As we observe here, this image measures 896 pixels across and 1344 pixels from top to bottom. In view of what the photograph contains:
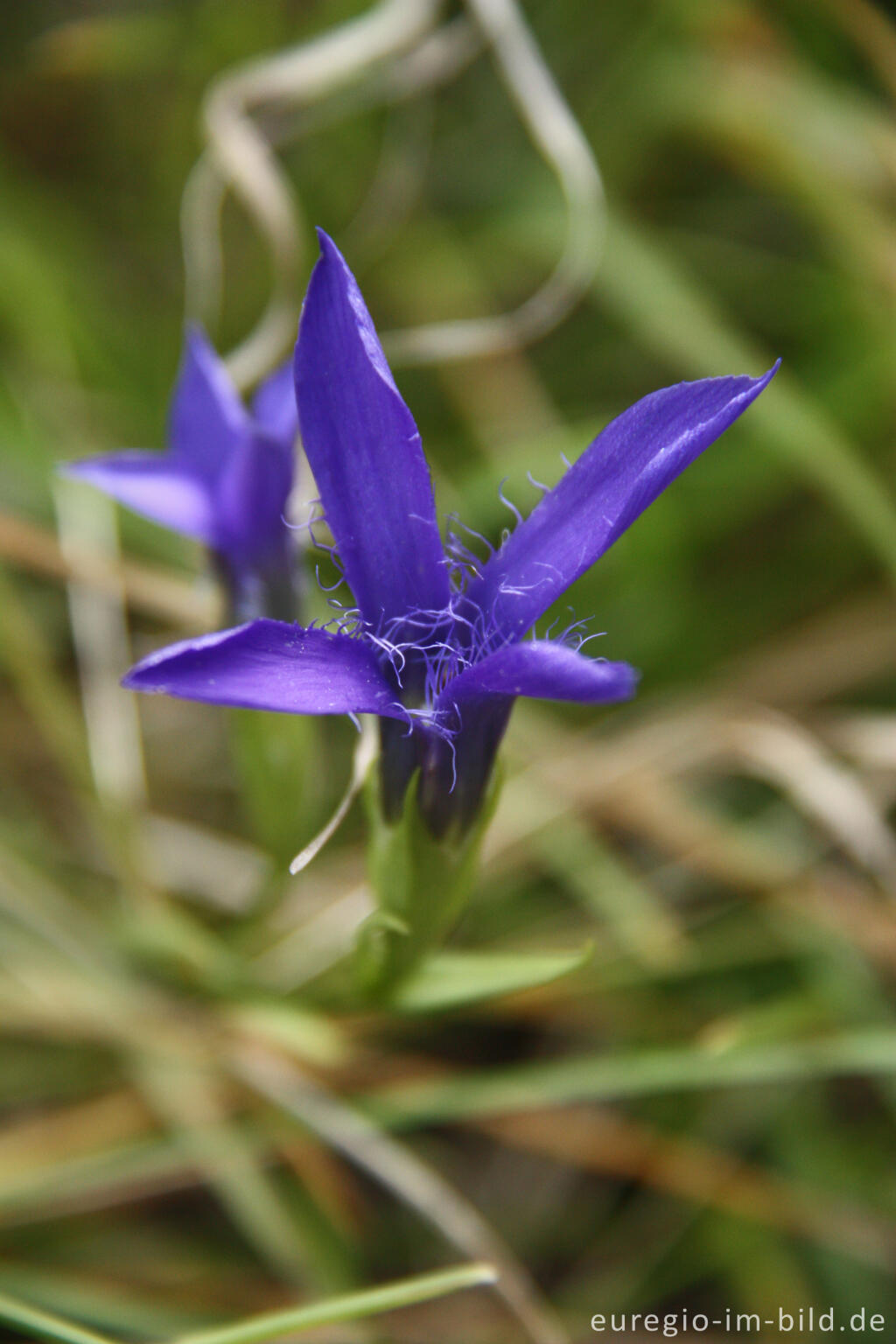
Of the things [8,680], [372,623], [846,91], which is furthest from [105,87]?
[372,623]

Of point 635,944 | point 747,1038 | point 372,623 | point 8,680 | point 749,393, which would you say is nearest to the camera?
point 749,393

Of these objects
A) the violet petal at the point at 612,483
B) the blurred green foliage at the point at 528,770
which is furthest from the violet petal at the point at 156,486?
the violet petal at the point at 612,483

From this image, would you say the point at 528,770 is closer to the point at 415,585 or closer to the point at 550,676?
the point at 415,585

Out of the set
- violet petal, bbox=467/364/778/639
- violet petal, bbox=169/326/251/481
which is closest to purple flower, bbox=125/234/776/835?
violet petal, bbox=467/364/778/639

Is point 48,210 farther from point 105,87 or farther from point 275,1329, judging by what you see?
point 275,1329

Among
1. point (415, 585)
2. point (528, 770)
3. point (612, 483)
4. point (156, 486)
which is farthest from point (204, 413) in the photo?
point (528, 770)

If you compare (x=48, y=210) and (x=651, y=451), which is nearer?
(x=651, y=451)
